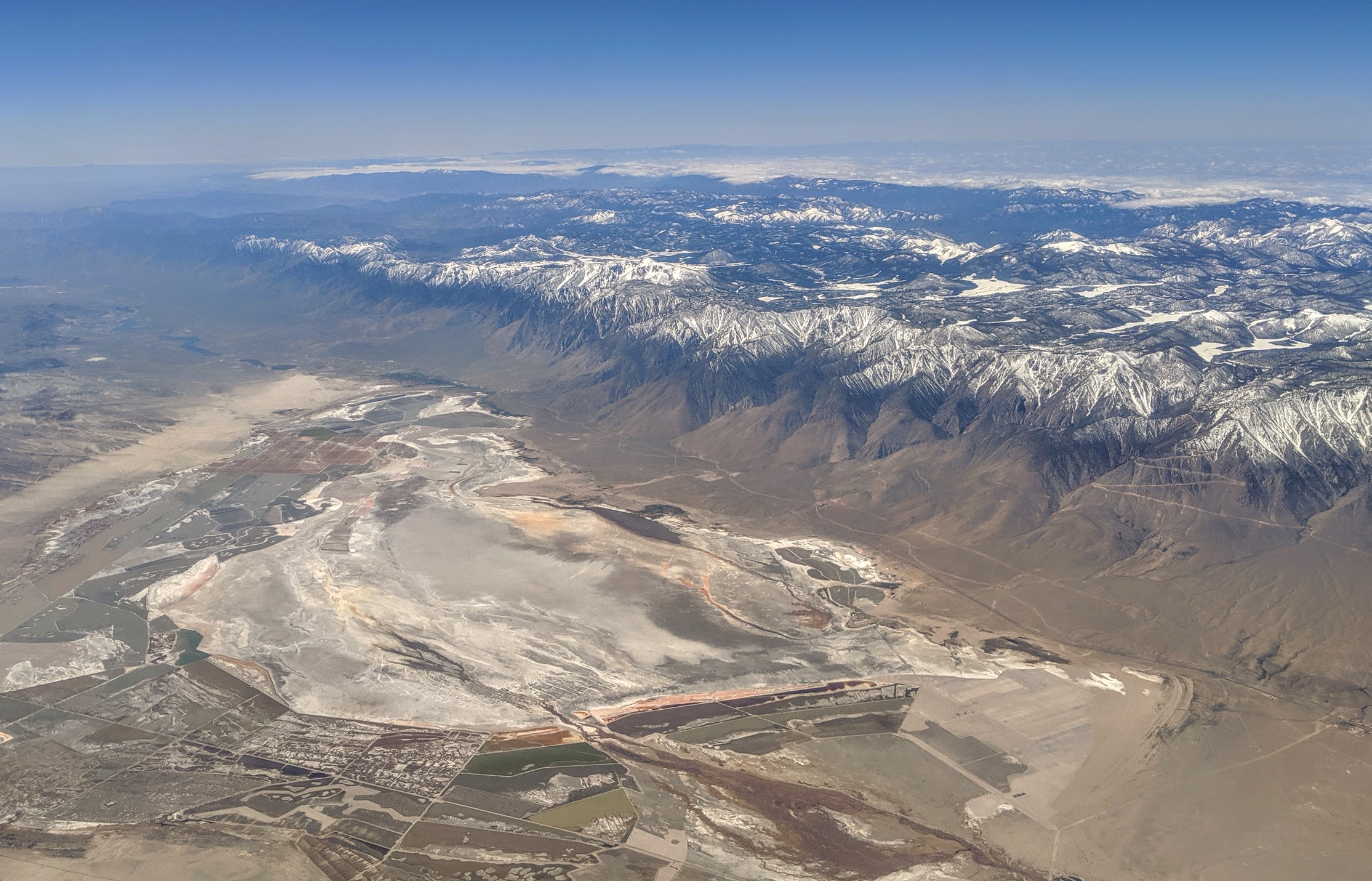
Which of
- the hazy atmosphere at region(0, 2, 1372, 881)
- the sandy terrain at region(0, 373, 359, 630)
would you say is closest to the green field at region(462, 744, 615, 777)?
the hazy atmosphere at region(0, 2, 1372, 881)

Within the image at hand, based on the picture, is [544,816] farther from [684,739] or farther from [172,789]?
[172,789]

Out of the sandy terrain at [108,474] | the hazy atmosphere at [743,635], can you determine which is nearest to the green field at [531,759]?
the hazy atmosphere at [743,635]

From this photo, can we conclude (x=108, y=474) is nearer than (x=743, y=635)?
No

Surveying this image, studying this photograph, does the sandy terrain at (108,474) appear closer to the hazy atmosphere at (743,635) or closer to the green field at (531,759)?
the hazy atmosphere at (743,635)

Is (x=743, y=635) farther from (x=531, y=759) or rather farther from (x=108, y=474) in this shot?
(x=108, y=474)

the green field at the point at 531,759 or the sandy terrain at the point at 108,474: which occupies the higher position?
the sandy terrain at the point at 108,474

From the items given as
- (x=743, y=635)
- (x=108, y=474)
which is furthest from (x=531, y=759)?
(x=108, y=474)

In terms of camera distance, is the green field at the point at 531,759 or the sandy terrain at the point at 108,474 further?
the sandy terrain at the point at 108,474

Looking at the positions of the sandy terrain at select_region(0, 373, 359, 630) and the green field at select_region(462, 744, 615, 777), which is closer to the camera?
the green field at select_region(462, 744, 615, 777)

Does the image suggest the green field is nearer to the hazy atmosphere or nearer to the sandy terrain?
the hazy atmosphere

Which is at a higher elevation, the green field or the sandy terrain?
the sandy terrain

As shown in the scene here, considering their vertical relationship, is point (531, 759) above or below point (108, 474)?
below
